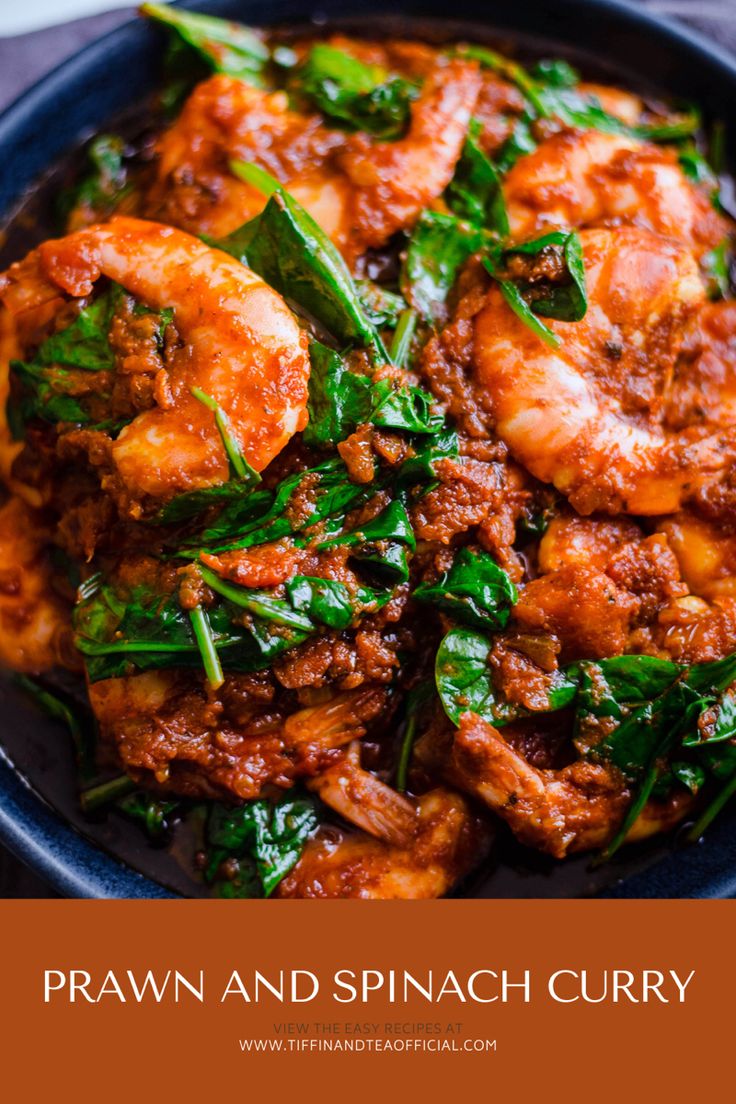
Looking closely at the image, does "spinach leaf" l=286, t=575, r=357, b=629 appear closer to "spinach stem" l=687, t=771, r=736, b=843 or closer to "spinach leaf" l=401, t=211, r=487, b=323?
"spinach leaf" l=401, t=211, r=487, b=323

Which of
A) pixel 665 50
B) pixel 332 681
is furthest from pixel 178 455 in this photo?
pixel 665 50

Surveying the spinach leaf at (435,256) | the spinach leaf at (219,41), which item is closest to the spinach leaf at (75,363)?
the spinach leaf at (435,256)

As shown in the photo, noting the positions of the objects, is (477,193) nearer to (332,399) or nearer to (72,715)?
(332,399)

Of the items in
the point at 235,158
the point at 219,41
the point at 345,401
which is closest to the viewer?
the point at 345,401

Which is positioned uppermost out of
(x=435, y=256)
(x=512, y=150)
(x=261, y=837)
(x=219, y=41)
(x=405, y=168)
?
(x=219, y=41)

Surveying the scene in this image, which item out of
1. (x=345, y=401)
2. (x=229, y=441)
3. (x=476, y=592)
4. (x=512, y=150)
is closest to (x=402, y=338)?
(x=345, y=401)

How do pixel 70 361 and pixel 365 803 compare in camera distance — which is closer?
pixel 365 803

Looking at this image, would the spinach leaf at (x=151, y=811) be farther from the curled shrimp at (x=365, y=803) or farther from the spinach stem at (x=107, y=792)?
the curled shrimp at (x=365, y=803)
